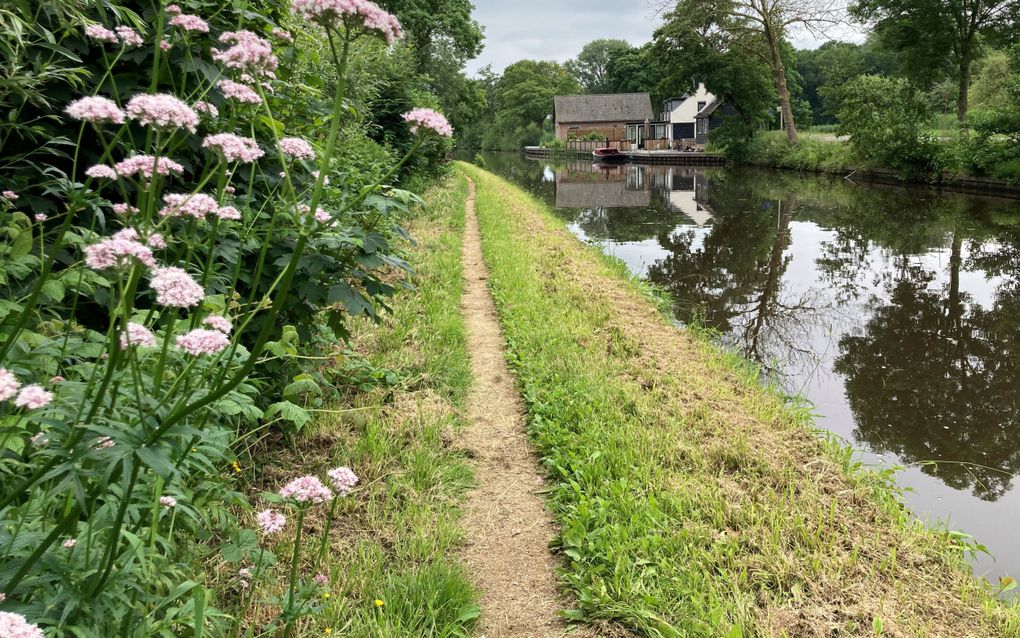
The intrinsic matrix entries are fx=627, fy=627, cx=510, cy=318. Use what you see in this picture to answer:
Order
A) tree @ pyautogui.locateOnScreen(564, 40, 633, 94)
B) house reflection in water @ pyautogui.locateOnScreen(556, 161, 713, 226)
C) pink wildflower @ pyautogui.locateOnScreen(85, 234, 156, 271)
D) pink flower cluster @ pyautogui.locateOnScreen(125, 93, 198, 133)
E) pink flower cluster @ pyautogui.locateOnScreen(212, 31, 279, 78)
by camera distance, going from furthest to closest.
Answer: tree @ pyautogui.locateOnScreen(564, 40, 633, 94) → house reflection in water @ pyautogui.locateOnScreen(556, 161, 713, 226) → pink flower cluster @ pyautogui.locateOnScreen(212, 31, 279, 78) → pink flower cluster @ pyautogui.locateOnScreen(125, 93, 198, 133) → pink wildflower @ pyautogui.locateOnScreen(85, 234, 156, 271)

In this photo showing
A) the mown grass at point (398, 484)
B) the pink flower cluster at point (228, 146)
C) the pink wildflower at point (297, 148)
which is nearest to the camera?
the pink flower cluster at point (228, 146)

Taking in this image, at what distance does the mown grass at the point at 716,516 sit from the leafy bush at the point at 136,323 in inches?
61.8

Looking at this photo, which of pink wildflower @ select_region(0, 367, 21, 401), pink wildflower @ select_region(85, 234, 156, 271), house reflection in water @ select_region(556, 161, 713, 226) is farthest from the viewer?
house reflection in water @ select_region(556, 161, 713, 226)

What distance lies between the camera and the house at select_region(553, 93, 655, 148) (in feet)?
227

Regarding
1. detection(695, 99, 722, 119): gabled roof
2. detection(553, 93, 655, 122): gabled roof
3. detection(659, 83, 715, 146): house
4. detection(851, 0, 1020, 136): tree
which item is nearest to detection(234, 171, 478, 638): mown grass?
detection(851, 0, 1020, 136): tree

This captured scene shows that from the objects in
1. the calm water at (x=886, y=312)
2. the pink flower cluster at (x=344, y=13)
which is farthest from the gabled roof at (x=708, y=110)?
the pink flower cluster at (x=344, y=13)

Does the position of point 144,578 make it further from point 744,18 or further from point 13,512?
point 744,18

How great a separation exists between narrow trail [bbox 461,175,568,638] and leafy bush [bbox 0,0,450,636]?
1.07 metres

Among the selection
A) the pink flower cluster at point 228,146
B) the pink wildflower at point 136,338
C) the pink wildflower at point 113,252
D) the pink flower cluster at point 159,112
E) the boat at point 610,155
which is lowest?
the pink wildflower at point 136,338

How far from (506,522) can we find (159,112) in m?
2.70

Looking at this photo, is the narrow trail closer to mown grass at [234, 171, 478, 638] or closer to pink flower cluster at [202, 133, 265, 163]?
mown grass at [234, 171, 478, 638]

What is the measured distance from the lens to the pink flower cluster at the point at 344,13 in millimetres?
1493

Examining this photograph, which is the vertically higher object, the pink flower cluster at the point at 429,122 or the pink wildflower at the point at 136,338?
the pink flower cluster at the point at 429,122

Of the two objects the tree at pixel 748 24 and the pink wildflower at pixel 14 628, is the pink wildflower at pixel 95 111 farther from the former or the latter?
the tree at pixel 748 24
